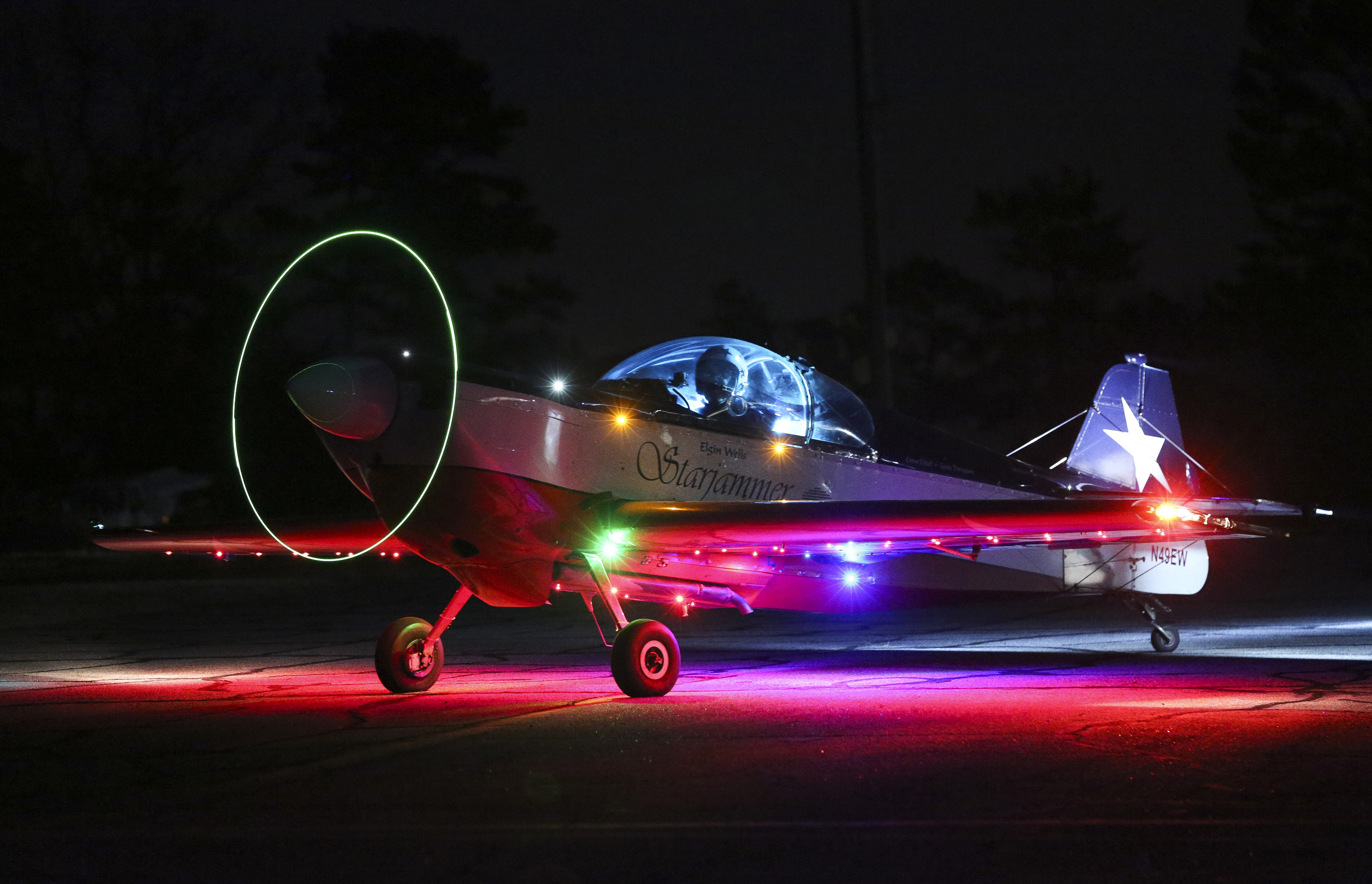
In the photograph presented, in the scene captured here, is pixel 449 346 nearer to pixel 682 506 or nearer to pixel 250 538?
pixel 682 506

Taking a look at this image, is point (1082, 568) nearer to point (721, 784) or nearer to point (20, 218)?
point (721, 784)

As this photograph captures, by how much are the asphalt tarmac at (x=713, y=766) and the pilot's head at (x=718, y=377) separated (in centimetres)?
216

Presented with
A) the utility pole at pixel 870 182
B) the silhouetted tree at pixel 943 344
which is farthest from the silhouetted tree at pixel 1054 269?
the utility pole at pixel 870 182

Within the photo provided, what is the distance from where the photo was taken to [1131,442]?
13.2 meters

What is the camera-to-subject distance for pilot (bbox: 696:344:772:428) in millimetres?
9781

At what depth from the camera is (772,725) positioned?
23.8 feet

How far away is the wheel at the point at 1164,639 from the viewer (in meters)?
11.8

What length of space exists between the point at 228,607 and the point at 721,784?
54.0 ft

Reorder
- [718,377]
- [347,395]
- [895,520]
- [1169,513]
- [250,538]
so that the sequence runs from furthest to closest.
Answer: [250,538], [718,377], [895,520], [347,395], [1169,513]

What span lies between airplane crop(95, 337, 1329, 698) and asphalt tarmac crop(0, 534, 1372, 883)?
1.87ft

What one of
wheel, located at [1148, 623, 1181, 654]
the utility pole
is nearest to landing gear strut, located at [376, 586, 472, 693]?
wheel, located at [1148, 623, 1181, 654]

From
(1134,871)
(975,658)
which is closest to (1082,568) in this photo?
(975,658)

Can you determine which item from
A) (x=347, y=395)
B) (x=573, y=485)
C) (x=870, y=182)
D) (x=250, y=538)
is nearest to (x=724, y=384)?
(x=573, y=485)

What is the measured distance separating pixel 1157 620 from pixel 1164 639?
24 centimetres
